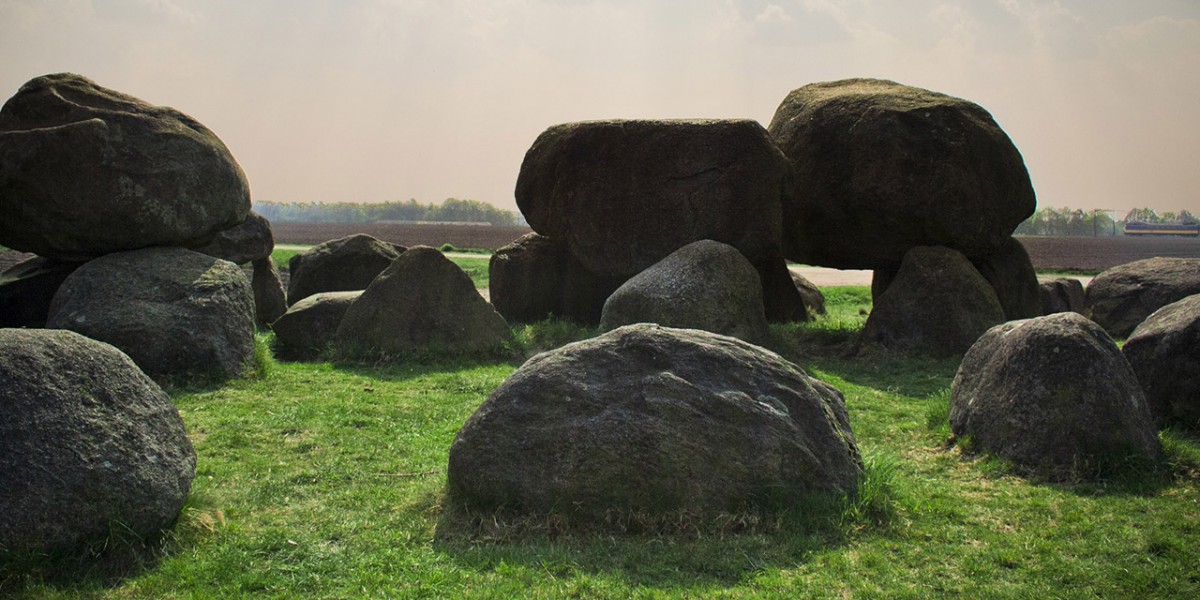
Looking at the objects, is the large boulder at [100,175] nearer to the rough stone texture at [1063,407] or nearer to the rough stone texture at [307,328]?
the rough stone texture at [307,328]

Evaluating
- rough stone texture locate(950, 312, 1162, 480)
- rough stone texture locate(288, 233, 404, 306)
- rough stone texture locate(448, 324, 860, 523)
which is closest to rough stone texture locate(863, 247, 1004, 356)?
rough stone texture locate(950, 312, 1162, 480)

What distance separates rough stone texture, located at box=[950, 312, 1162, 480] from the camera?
7137 mm

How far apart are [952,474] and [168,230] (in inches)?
357

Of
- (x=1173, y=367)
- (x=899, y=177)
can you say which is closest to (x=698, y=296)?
(x=899, y=177)

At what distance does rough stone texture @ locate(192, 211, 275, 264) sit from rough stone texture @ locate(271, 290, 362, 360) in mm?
3466

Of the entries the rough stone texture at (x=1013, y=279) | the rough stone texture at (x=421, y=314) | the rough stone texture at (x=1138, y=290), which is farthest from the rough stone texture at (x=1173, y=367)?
the rough stone texture at (x=421, y=314)

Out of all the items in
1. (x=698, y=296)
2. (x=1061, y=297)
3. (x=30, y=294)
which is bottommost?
(x=1061, y=297)

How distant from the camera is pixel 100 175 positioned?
37.0 feet

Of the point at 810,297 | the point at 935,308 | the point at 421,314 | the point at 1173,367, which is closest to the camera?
the point at 1173,367

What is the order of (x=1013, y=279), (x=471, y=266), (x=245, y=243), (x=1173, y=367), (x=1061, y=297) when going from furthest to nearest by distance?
(x=471, y=266) < (x=1061, y=297) < (x=245, y=243) < (x=1013, y=279) < (x=1173, y=367)

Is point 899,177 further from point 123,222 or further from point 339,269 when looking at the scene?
point 123,222

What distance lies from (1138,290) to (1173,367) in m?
8.46

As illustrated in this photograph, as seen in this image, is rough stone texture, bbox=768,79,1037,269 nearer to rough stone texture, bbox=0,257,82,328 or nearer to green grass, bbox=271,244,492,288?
green grass, bbox=271,244,492,288

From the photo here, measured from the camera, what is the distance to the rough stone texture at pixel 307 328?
13625mm
